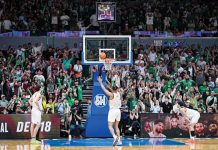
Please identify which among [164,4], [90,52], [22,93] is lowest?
[22,93]

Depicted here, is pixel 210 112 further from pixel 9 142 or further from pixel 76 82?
pixel 9 142

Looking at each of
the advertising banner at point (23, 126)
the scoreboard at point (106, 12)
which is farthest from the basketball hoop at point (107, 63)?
the scoreboard at point (106, 12)

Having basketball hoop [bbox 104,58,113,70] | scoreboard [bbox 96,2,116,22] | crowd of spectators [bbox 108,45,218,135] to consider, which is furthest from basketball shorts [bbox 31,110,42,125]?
scoreboard [bbox 96,2,116,22]

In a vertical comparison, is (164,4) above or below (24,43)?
above

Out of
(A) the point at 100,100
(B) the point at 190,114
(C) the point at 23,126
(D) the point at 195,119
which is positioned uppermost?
(A) the point at 100,100

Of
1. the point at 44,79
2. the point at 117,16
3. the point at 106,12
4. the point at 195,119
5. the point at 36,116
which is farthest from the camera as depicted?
the point at 117,16

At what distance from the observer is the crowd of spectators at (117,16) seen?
31094mm

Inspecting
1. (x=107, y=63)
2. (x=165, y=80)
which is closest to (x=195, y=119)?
(x=107, y=63)

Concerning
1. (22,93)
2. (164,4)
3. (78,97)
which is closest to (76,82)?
(78,97)

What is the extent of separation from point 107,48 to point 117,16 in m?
9.37

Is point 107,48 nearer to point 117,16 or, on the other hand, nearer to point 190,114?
point 190,114

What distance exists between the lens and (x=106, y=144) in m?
20.3

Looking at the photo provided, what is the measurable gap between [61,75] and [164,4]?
1097 cm

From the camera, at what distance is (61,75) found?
83.5ft
